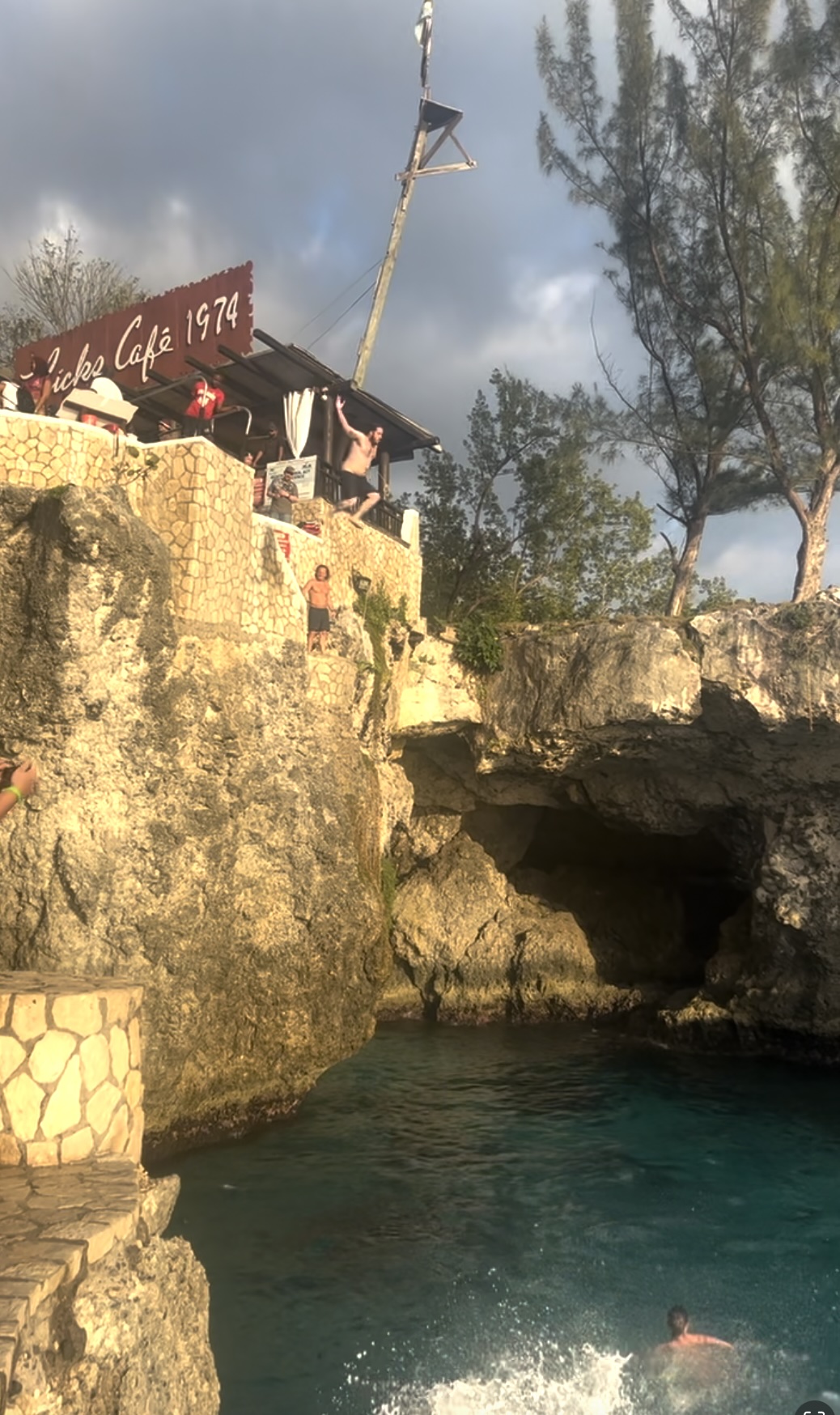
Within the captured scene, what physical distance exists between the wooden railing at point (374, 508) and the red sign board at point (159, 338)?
2.50 metres

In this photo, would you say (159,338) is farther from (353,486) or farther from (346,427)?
(353,486)

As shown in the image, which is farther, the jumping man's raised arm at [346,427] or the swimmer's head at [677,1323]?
the jumping man's raised arm at [346,427]

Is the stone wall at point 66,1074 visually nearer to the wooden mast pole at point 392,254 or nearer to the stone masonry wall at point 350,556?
the stone masonry wall at point 350,556

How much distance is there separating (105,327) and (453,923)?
45.7 feet

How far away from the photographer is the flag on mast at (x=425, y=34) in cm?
2217

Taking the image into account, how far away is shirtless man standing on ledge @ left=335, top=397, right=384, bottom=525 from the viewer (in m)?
17.3

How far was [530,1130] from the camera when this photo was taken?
13.8m

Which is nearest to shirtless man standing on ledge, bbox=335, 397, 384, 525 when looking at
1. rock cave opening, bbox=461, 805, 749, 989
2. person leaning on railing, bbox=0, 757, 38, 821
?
rock cave opening, bbox=461, 805, 749, 989

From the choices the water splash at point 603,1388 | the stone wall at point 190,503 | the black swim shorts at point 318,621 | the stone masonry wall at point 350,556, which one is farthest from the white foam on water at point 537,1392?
the stone masonry wall at point 350,556

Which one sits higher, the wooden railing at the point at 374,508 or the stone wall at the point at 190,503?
the wooden railing at the point at 374,508

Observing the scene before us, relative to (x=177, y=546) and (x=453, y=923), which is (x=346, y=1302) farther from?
(x=453, y=923)

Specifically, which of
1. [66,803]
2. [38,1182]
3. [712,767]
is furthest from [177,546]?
[712,767]

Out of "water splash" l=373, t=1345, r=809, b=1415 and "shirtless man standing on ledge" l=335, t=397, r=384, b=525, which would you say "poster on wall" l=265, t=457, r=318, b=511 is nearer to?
"shirtless man standing on ledge" l=335, t=397, r=384, b=525

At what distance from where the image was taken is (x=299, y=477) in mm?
16641
